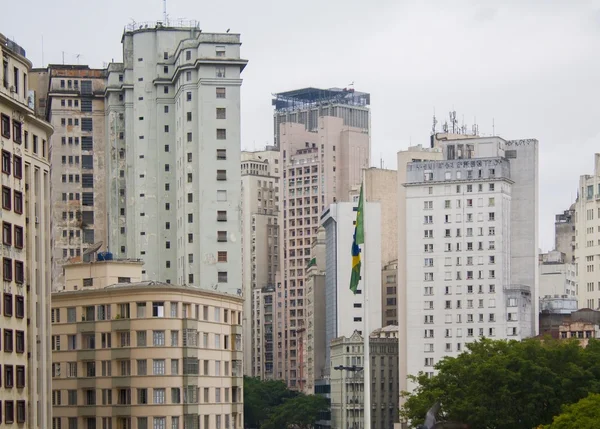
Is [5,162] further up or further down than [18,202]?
further up

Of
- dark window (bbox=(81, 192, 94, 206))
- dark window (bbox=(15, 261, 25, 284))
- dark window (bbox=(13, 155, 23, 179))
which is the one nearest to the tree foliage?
dark window (bbox=(15, 261, 25, 284))

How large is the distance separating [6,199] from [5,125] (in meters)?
3.83

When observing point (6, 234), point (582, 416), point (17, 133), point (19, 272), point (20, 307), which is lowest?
point (582, 416)

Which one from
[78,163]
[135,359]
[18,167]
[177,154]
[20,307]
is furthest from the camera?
[78,163]

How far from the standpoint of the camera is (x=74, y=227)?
19525 centimetres

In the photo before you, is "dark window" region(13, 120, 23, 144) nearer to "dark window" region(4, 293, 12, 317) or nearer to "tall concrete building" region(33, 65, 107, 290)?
"dark window" region(4, 293, 12, 317)

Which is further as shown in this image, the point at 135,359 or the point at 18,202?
the point at 135,359

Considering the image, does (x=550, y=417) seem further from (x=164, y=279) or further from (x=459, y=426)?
(x=459, y=426)

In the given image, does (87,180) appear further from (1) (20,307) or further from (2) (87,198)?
(1) (20,307)

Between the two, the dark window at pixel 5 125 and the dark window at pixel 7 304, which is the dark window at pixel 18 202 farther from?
the dark window at pixel 7 304

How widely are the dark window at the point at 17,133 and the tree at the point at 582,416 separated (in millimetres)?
49871

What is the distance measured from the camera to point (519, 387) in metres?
133

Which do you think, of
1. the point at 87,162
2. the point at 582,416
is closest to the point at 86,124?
the point at 87,162

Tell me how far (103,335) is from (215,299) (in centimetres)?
1080
